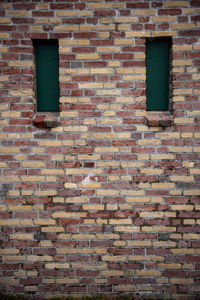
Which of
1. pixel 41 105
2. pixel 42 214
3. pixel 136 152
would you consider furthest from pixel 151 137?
pixel 42 214

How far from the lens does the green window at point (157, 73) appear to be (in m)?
2.25

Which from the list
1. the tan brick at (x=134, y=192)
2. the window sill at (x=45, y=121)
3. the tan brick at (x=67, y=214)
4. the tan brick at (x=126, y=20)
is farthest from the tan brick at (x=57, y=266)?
the tan brick at (x=126, y=20)

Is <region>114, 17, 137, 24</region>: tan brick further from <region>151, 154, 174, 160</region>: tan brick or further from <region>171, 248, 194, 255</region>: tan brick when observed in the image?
<region>171, 248, 194, 255</region>: tan brick

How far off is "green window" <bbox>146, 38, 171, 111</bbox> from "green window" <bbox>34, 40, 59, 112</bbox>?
101 centimetres

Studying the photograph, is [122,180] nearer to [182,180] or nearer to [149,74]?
[182,180]

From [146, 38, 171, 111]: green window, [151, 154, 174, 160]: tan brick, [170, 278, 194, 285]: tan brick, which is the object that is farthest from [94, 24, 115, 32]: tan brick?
[170, 278, 194, 285]: tan brick

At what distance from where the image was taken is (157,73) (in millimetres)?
2275

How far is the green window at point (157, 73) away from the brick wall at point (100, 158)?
10 centimetres

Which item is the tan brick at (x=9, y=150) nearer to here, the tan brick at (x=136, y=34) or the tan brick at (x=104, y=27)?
the tan brick at (x=104, y=27)

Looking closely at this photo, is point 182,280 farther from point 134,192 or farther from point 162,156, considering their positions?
point 162,156

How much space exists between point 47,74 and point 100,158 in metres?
1.10

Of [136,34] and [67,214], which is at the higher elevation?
[136,34]

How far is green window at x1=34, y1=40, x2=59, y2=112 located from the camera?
2264mm

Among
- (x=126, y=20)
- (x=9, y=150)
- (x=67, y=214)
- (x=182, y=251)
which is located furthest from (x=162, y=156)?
(x=9, y=150)
